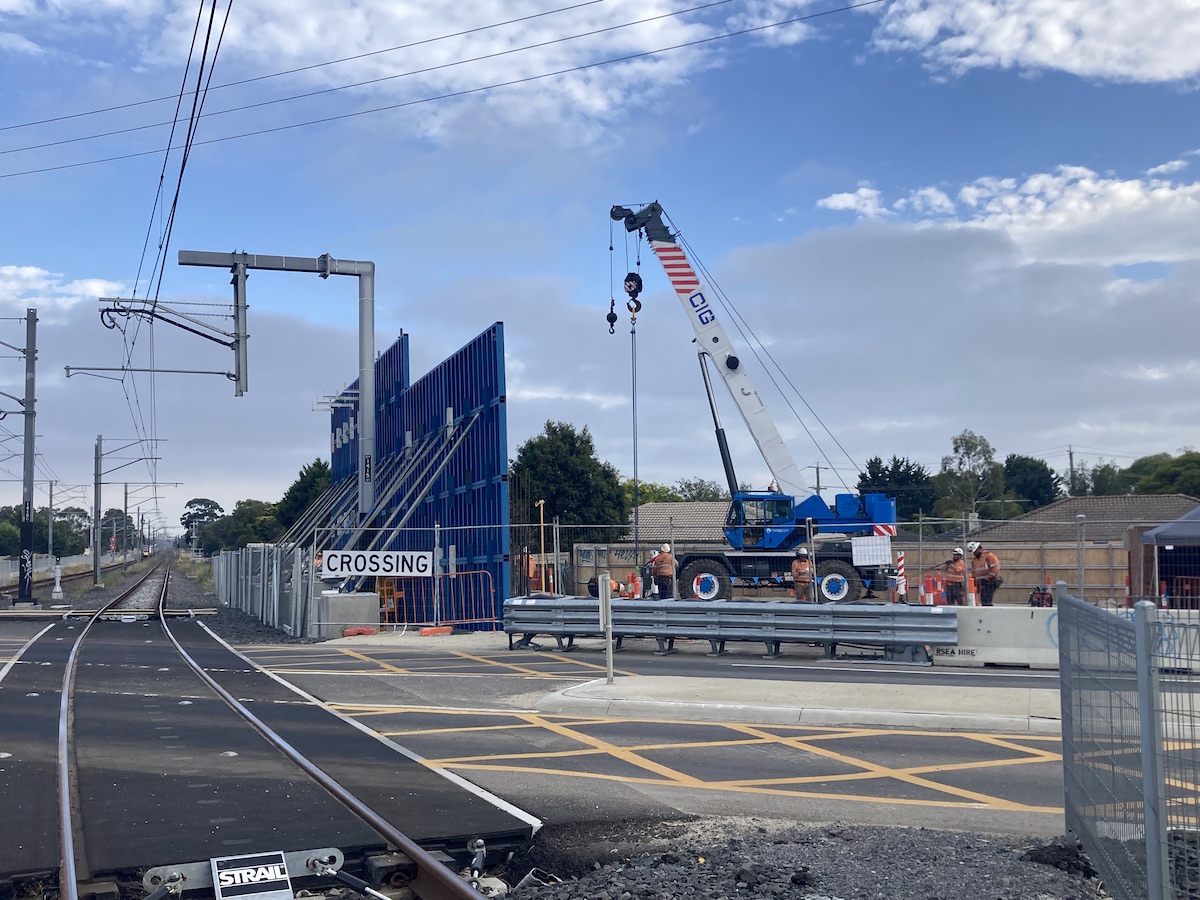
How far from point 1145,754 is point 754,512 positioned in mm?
21765

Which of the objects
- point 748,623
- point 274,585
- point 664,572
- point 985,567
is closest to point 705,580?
point 664,572

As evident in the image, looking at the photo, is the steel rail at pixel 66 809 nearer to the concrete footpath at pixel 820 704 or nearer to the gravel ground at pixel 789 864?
the gravel ground at pixel 789 864

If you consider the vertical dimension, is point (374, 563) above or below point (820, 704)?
above

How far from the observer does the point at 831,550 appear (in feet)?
83.6

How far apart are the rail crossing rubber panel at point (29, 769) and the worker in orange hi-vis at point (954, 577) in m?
14.7

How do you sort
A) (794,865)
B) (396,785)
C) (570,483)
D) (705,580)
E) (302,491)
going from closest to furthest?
(794,865)
(396,785)
(705,580)
(570,483)
(302,491)

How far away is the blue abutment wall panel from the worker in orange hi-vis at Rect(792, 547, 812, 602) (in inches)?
260

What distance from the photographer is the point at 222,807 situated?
25.2 ft

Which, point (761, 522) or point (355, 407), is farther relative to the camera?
point (355, 407)

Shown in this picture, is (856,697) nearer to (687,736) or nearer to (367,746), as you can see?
(687,736)

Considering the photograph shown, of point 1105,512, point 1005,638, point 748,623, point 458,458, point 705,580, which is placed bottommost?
point 1005,638

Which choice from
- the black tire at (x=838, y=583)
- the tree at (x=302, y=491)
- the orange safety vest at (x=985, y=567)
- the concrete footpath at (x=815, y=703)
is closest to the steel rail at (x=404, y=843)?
the concrete footpath at (x=815, y=703)

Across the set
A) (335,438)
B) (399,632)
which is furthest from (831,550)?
(335,438)

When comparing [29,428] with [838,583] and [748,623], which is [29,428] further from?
[748,623]
